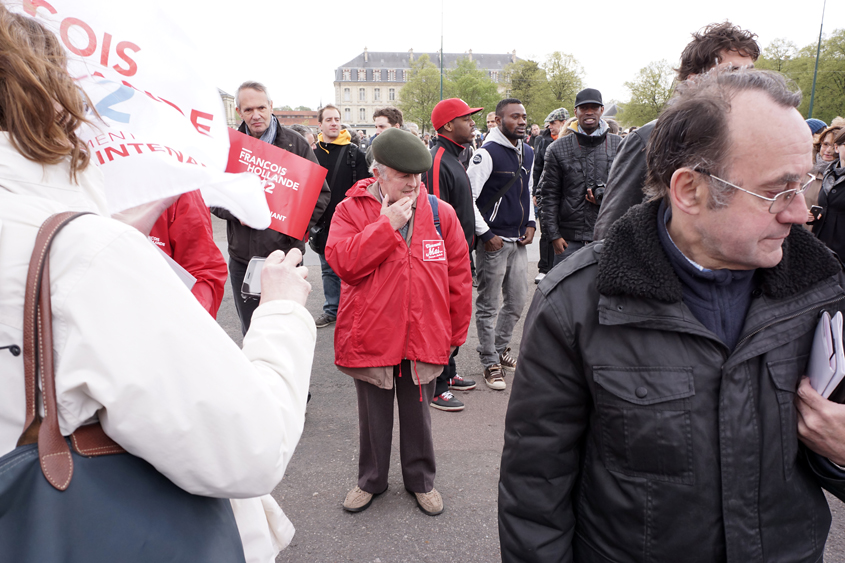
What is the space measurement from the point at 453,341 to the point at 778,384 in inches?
73.4

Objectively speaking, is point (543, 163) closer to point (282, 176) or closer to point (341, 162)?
point (341, 162)

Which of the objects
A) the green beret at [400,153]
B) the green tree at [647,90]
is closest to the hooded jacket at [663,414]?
the green beret at [400,153]

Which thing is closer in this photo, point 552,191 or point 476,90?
point 552,191

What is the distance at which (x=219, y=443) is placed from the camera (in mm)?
877

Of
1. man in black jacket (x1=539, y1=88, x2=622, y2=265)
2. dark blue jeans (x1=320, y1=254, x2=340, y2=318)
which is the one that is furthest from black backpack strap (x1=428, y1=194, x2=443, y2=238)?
dark blue jeans (x1=320, y1=254, x2=340, y2=318)

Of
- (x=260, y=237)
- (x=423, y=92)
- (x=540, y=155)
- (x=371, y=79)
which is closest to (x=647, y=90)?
(x=423, y=92)

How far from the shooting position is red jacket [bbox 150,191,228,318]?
98.2 inches

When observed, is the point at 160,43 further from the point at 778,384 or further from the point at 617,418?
the point at 778,384

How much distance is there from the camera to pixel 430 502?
9.55 feet

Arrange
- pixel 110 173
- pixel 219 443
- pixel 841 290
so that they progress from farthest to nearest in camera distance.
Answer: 1. pixel 841 290
2. pixel 110 173
3. pixel 219 443

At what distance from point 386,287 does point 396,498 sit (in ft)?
3.97

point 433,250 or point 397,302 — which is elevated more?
point 433,250

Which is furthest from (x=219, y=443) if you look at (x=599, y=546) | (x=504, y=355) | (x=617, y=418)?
(x=504, y=355)

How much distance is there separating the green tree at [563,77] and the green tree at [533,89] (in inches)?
33.2
